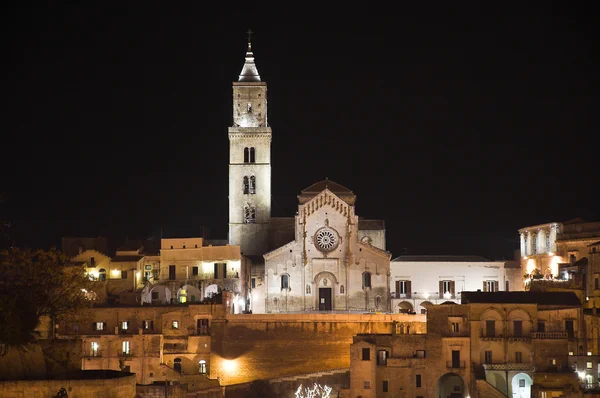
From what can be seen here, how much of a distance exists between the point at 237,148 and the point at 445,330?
2838 cm

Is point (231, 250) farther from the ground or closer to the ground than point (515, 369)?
farther from the ground

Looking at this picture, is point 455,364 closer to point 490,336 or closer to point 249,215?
point 490,336

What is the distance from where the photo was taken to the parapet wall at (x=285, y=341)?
225ft

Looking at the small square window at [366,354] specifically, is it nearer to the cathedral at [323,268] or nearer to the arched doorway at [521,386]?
the arched doorway at [521,386]

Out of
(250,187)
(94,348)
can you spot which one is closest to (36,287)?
(94,348)

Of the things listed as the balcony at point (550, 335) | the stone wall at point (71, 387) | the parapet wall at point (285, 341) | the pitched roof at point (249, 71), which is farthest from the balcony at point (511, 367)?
the pitched roof at point (249, 71)

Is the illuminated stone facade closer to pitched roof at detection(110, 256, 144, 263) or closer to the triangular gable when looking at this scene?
the triangular gable

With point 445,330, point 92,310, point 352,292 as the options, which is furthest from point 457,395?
point 92,310

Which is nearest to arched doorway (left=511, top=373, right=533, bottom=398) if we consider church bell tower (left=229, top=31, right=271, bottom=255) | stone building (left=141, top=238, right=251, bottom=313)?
stone building (left=141, top=238, right=251, bottom=313)

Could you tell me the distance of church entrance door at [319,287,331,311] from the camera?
266ft

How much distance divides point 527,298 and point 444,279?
2007 centimetres

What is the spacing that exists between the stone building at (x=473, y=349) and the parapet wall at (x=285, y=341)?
5.32 metres

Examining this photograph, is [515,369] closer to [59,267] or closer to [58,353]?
[59,267]

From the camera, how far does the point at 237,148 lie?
86.9 meters
